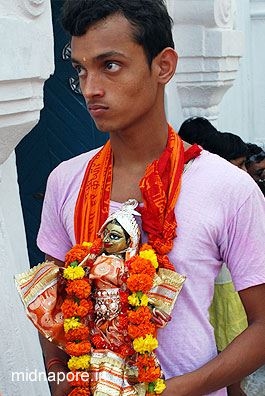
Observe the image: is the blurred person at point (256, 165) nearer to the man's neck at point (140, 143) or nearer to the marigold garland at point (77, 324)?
the man's neck at point (140, 143)

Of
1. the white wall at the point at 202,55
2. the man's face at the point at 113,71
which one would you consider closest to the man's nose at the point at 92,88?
the man's face at the point at 113,71

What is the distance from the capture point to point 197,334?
5.72 feet

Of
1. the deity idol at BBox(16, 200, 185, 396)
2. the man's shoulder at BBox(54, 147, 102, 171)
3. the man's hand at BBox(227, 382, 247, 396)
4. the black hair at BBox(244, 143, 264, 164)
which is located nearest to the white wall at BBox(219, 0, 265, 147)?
the black hair at BBox(244, 143, 264, 164)

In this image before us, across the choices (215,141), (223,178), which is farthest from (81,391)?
(215,141)

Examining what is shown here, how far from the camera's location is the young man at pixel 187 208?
1696mm

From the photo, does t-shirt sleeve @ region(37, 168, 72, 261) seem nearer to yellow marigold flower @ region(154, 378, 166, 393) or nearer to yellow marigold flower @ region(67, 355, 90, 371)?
yellow marigold flower @ region(67, 355, 90, 371)

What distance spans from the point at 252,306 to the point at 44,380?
1.16 m

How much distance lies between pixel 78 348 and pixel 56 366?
0.23 m

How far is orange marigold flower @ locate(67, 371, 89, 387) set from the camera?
1.66m

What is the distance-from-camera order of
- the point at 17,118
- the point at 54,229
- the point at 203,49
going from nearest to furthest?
the point at 54,229
the point at 17,118
the point at 203,49

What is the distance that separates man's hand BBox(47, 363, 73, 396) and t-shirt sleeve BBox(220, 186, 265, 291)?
1.71ft

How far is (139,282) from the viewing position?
1606 mm

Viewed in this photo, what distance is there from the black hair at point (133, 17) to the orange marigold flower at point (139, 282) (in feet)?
1.87

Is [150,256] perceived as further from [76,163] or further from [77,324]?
[76,163]
